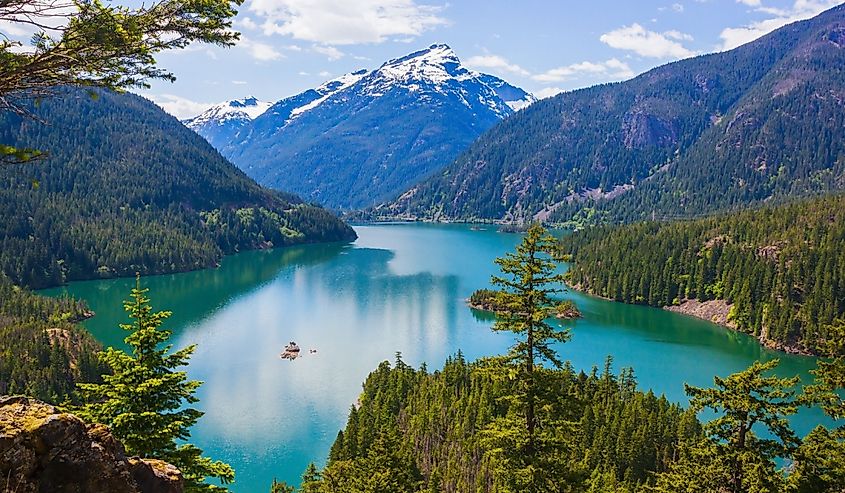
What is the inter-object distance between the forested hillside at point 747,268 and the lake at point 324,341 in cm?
490

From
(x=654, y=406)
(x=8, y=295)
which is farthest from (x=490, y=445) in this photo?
(x=8, y=295)

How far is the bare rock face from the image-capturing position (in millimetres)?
9945

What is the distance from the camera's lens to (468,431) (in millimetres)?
50969

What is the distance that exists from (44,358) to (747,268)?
106405mm

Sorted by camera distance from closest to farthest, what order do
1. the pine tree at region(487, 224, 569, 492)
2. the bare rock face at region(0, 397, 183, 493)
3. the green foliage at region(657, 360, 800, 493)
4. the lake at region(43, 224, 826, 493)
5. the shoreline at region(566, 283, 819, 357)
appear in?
the bare rock face at region(0, 397, 183, 493) → the green foliage at region(657, 360, 800, 493) → the pine tree at region(487, 224, 569, 492) → the lake at region(43, 224, 826, 493) → the shoreline at region(566, 283, 819, 357)

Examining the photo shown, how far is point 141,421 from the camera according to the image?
15.7 m

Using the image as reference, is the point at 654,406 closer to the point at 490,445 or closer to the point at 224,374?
the point at 490,445

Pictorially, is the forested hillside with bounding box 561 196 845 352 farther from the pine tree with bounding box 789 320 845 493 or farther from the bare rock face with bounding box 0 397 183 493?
the bare rock face with bounding box 0 397 183 493

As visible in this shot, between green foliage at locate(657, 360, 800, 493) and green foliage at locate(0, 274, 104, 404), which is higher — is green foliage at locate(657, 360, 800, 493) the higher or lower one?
the higher one

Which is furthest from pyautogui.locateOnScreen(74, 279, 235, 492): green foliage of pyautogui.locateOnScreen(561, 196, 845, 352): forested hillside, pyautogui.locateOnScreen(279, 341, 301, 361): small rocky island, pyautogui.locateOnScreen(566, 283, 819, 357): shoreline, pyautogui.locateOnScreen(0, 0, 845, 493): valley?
pyautogui.locateOnScreen(566, 283, 819, 357): shoreline

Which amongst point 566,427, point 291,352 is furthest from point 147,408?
point 291,352

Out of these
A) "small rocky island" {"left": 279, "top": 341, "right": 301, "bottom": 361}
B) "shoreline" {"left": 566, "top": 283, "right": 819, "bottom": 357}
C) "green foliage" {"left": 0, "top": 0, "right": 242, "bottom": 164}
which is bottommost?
"small rocky island" {"left": 279, "top": 341, "right": 301, "bottom": 361}

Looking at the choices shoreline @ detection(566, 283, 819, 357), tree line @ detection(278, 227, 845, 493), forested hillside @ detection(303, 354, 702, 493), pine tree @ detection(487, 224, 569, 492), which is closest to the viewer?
tree line @ detection(278, 227, 845, 493)

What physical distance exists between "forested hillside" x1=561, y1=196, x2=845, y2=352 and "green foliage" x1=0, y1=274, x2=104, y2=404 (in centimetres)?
8946
